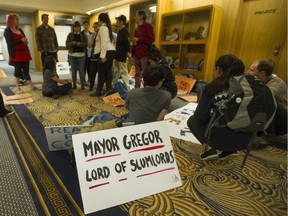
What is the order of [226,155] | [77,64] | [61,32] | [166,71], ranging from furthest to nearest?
[61,32], [77,64], [166,71], [226,155]

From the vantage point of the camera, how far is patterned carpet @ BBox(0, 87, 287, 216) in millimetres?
1050

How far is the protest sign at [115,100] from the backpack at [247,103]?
173 centimetres

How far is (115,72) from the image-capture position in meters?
3.61

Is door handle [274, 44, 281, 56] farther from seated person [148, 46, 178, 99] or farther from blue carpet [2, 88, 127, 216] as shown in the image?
blue carpet [2, 88, 127, 216]

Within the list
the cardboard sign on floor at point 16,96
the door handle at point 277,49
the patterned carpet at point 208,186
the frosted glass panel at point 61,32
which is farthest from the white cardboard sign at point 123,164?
the frosted glass panel at point 61,32

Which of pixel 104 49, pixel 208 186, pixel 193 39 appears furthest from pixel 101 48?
pixel 208 186

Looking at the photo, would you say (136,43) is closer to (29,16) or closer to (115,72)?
(115,72)

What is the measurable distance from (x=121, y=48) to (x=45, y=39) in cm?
171

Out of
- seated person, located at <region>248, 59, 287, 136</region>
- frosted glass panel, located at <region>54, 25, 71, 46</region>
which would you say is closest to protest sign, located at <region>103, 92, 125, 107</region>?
seated person, located at <region>248, 59, 287, 136</region>

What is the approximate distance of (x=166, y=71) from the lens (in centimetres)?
207

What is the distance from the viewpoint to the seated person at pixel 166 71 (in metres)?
2.19

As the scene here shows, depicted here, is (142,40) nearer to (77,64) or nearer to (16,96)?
(77,64)

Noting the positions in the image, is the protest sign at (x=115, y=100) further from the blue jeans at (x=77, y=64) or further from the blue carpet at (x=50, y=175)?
the blue carpet at (x=50, y=175)

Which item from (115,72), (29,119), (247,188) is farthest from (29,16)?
(247,188)
